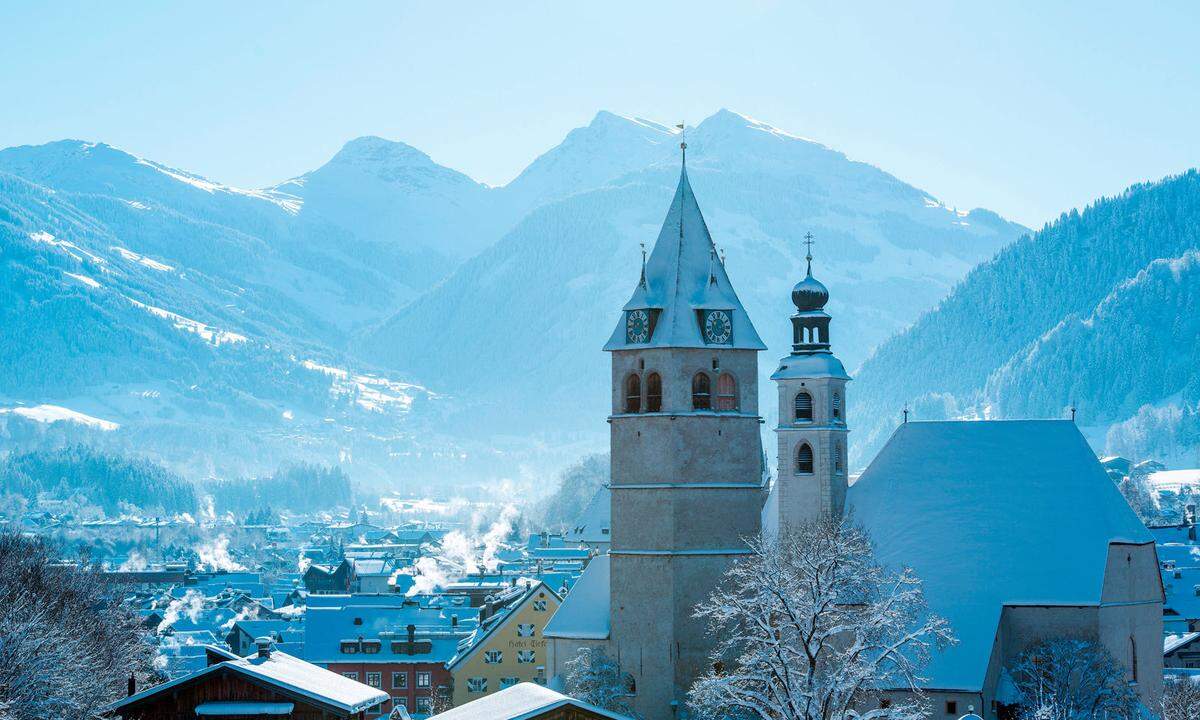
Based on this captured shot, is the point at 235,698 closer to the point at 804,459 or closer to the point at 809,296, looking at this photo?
the point at 804,459

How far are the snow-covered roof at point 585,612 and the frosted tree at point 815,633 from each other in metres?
4.67

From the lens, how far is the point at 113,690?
77500mm

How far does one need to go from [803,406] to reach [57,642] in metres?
32.1

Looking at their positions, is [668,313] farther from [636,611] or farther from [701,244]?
[636,611]

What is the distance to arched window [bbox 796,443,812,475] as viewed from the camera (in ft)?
262

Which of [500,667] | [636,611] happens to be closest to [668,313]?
[636,611]

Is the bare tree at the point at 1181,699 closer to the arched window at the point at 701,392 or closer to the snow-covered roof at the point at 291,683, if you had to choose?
the arched window at the point at 701,392

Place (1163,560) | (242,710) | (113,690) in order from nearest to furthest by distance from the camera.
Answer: (242,710) < (113,690) < (1163,560)

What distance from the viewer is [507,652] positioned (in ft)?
331

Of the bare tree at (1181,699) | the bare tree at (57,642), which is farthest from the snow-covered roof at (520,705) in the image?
the bare tree at (1181,699)

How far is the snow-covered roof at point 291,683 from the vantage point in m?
56.8

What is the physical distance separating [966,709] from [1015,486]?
9965 mm

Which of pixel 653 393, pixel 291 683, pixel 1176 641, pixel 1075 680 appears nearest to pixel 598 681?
pixel 653 393

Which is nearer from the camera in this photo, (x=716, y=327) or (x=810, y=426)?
(x=716, y=327)
